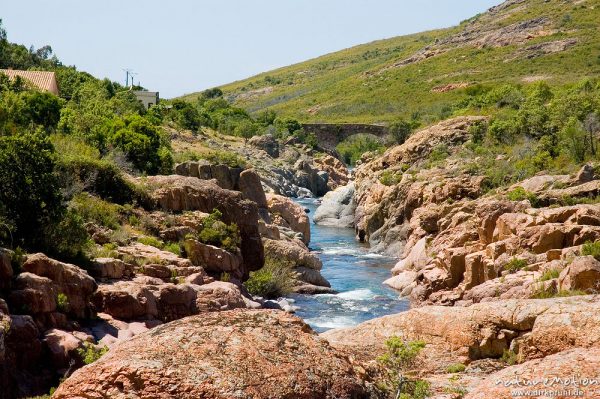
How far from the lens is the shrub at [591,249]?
24439 millimetres

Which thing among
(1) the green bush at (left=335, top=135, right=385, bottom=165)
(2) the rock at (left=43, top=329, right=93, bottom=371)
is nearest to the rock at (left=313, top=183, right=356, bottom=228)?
(2) the rock at (left=43, top=329, right=93, bottom=371)

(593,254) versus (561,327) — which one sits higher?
(561,327)

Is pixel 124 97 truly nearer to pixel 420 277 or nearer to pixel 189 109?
pixel 189 109

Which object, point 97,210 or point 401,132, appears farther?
point 401,132

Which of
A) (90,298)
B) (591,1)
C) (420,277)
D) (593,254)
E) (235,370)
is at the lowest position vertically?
(420,277)

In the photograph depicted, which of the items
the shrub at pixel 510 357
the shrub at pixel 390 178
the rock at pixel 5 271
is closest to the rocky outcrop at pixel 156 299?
the rock at pixel 5 271

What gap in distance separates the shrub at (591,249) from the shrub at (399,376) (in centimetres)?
1499

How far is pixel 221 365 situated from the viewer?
28.0 ft

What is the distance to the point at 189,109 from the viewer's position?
84.3 meters

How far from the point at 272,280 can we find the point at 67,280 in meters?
15.4

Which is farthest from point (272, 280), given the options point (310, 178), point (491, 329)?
point (310, 178)

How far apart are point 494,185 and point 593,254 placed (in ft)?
70.9

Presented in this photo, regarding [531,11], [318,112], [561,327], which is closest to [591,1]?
[531,11]

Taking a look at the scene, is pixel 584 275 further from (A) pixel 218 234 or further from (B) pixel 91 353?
(B) pixel 91 353
